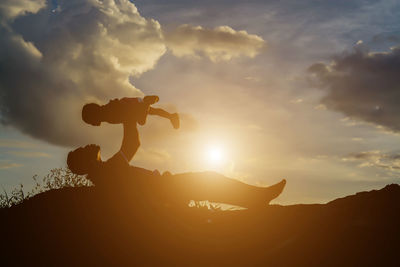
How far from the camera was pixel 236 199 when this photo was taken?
21.0 ft

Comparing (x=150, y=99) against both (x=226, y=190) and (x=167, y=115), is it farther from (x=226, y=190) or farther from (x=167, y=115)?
(x=226, y=190)

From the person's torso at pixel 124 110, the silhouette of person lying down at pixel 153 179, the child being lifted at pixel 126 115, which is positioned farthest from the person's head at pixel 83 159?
the person's torso at pixel 124 110

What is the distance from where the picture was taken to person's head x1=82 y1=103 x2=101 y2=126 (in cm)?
638

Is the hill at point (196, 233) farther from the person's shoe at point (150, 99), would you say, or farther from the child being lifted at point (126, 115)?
the person's shoe at point (150, 99)

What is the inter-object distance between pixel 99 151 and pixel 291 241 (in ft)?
11.2

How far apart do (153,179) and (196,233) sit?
119cm

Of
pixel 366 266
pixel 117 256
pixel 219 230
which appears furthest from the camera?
pixel 219 230

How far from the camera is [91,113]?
6414mm

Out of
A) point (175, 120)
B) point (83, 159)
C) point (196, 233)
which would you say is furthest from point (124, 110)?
point (196, 233)

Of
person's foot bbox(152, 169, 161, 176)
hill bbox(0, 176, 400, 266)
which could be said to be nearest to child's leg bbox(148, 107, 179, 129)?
person's foot bbox(152, 169, 161, 176)

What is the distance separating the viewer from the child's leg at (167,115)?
6.52 metres

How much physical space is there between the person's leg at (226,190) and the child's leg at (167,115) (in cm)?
88

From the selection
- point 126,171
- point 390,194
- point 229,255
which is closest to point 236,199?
point 229,255

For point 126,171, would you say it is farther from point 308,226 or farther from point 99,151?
point 308,226
